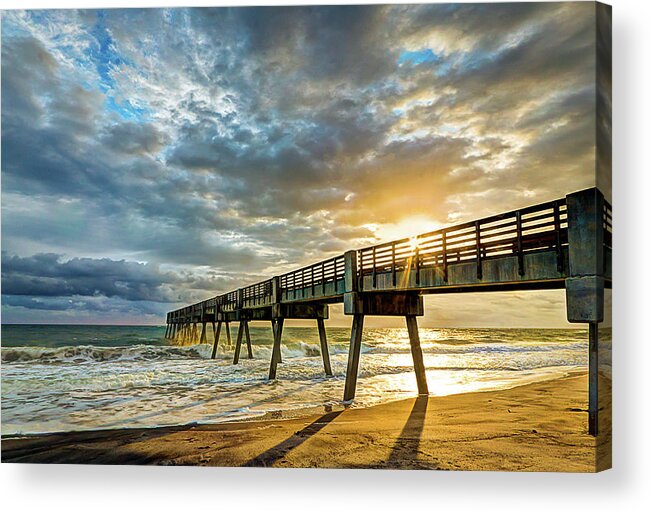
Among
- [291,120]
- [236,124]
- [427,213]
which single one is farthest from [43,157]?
[427,213]

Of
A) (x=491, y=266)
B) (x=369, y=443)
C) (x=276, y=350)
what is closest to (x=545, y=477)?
(x=369, y=443)

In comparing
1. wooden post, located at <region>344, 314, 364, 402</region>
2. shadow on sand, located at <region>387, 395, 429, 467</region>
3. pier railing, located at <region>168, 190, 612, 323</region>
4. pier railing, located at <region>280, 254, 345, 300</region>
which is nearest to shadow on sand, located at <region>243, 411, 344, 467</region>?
shadow on sand, located at <region>387, 395, 429, 467</region>

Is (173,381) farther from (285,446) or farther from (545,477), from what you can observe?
(545,477)

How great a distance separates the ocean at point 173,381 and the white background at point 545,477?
1.07 meters

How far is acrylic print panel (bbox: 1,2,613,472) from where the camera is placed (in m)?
8.53

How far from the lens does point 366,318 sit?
13.9 meters

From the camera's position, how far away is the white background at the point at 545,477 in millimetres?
8016

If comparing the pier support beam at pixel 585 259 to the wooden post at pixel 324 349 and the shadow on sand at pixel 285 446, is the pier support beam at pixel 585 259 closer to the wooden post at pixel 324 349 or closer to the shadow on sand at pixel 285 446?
the shadow on sand at pixel 285 446

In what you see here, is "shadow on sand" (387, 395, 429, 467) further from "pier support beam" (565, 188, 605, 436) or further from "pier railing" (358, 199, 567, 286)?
"pier support beam" (565, 188, 605, 436)

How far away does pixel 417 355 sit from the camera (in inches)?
508

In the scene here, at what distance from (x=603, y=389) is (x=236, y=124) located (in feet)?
28.1

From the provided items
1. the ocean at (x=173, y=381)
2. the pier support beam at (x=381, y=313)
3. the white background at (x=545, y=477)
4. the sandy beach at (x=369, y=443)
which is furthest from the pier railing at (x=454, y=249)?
the sandy beach at (x=369, y=443)

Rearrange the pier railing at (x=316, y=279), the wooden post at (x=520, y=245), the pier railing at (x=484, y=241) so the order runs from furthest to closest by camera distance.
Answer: the pier railing at (x=316, y=279)
the wooden post at (x=520, y=245)
the pier railing at (x=484, y=241)

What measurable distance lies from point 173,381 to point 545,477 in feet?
34.2
